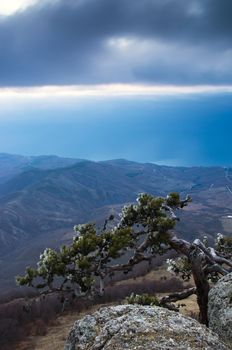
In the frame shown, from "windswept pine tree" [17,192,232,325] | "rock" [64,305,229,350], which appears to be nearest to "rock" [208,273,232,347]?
"rock" [64,305,229,350]

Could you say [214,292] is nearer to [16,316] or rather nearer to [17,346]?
[17,346]

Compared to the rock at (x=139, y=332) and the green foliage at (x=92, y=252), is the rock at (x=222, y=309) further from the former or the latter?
the green foliage at (x=92, y=252)

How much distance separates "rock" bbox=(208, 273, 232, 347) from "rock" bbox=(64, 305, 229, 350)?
186 inches

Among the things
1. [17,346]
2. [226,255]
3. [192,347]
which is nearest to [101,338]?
[192,347]

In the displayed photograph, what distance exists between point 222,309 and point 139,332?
658cm

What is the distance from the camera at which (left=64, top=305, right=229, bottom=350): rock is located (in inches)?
378

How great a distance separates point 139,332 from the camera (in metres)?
9.91

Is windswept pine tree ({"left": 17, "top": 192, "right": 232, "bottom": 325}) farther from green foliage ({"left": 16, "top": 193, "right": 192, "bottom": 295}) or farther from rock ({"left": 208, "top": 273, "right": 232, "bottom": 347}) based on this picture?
rock ({"left": 208, "top": 273, "right": 232, "bottom": 347})

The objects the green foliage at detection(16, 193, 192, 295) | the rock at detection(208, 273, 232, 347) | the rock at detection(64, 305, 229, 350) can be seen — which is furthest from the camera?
the green foliage at detection(16, 193, 192, 295)

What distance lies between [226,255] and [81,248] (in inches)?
408

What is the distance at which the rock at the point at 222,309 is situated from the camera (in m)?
15.0

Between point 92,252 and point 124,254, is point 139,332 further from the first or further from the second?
point 124,254

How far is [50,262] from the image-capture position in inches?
836

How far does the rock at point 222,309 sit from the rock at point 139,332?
186 inches
